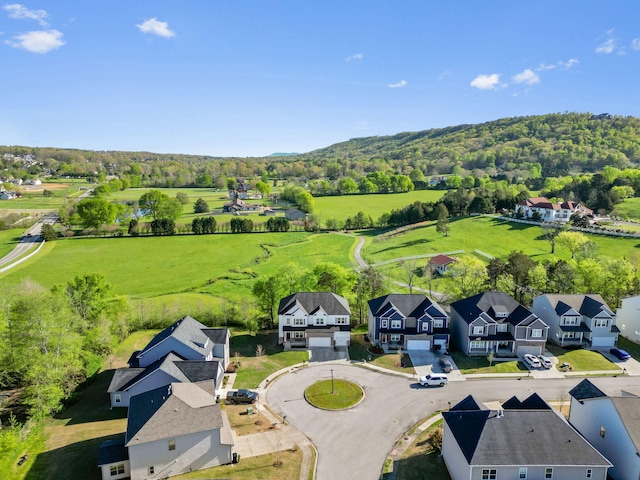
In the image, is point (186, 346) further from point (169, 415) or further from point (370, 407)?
point (370, 407)

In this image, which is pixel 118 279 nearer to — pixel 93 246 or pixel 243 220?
pixel 93 246

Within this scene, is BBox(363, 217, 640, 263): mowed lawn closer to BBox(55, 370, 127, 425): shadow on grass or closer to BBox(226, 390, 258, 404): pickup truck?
BBox(226, 390, 258, 404): pickup truck

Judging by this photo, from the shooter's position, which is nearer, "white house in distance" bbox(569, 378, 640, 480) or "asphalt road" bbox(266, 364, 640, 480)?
"white house in distance" bbox(569, 378, 640, 480)

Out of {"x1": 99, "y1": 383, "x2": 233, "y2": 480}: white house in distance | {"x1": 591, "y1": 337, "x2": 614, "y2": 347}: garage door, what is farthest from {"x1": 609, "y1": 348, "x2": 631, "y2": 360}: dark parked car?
{"x1": 99, "y1": 383, "x2": 233, "y2": 480}: white house in distance

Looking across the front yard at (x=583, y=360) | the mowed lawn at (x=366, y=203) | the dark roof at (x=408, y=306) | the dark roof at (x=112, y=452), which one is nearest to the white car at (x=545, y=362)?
the front yard at (x=583, y=360)

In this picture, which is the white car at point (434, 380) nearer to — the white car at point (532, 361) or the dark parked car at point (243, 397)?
the white car at point (532, 361)

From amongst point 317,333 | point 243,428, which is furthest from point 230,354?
point 243,428
